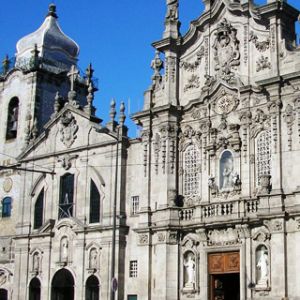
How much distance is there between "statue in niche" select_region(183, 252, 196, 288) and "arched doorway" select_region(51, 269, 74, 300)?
8.01 metres

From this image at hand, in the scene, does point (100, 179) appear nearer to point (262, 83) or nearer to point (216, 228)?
point (216, 228)

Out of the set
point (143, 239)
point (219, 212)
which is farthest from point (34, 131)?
point (219, 212)

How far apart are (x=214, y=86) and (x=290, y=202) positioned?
24.1 ft

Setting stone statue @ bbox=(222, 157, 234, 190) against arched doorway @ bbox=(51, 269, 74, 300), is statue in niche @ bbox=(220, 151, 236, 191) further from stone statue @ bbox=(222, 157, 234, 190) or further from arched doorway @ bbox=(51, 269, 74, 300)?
arched doorway @ bbox=(51, 269, 74, 300)

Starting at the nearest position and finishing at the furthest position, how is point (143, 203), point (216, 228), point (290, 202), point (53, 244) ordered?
point (290, 202) < point (216, 228) < point (143, 203) < point (53, 244)

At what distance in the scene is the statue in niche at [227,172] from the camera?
1390 inches

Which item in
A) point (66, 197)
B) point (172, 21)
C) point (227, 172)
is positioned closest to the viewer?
point (227, 172)

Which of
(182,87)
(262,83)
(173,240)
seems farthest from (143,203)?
(262,83)

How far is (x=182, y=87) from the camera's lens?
127 ft

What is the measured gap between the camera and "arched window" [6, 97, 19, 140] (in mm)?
48719

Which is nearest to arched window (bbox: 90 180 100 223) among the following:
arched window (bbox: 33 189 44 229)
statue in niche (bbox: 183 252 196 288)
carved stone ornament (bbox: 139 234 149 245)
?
carved stone ornament (bbox: 139 234 149 245)

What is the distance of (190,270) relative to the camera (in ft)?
118

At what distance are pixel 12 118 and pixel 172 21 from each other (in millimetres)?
14807

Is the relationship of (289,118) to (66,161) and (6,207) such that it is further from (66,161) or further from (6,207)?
(6,207)
